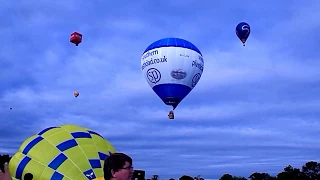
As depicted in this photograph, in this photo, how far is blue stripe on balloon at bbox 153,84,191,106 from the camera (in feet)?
80.0

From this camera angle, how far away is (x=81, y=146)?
896 centimetres

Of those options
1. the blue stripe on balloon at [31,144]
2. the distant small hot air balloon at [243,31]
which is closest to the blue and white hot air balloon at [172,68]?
the distant small hot air balloon at [243,31]

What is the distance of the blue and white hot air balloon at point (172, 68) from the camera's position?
2398cm

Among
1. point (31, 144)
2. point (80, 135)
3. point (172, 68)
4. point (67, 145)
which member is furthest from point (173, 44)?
point (67, 145)

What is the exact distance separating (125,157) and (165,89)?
20.4m

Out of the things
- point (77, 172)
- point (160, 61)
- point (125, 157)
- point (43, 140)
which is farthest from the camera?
point (160, 61)

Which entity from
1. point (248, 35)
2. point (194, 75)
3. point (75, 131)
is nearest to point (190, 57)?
point (194, 75)

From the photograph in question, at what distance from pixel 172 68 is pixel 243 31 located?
22.2ft

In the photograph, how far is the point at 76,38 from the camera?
2991cm

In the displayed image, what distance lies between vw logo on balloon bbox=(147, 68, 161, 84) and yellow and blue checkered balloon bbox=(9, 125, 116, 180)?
1473 cm

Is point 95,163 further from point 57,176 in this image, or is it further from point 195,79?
point 195,79

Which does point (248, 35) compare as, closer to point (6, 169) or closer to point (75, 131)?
point (75, 131)

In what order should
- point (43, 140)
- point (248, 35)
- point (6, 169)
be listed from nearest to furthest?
point (6, 169)
point (43, 140)
point (248, 35)

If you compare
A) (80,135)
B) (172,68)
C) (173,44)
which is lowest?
(80,135)
